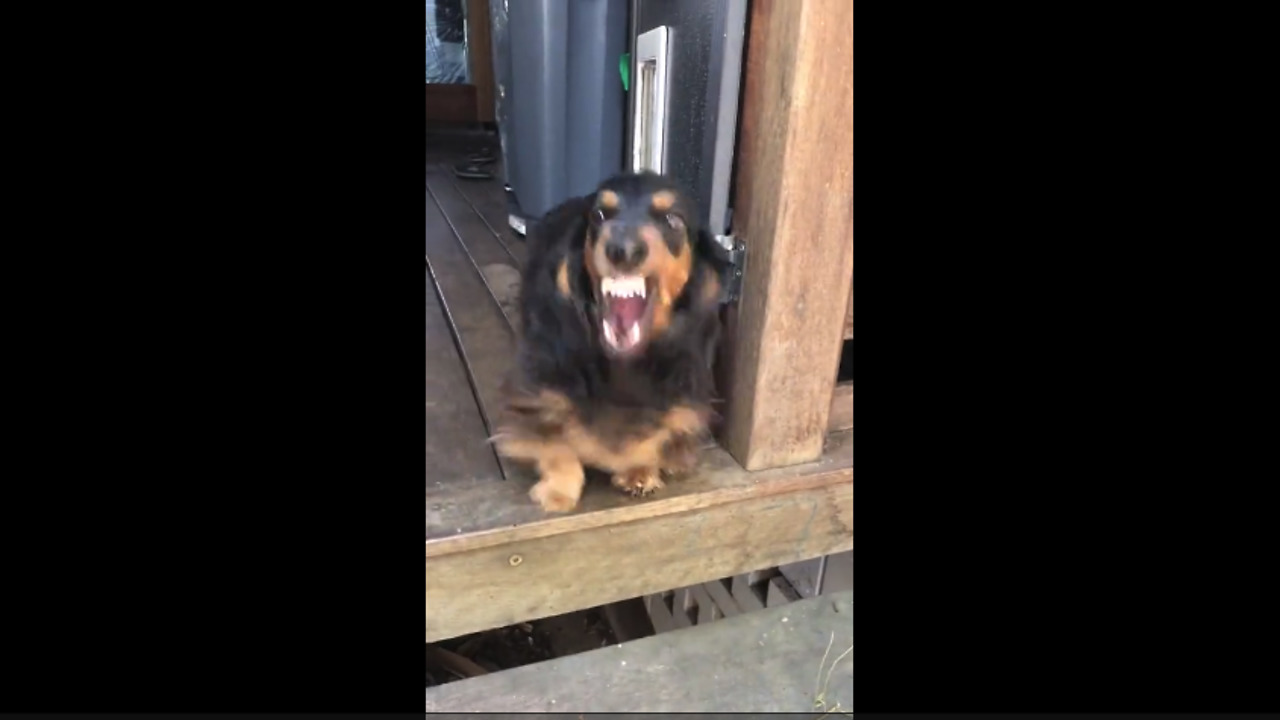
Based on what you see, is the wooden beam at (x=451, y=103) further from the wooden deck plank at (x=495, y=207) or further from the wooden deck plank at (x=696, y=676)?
the wooden deck plank at (x=696, y=676)

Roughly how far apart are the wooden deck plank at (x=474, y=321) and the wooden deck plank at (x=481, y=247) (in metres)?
0.03

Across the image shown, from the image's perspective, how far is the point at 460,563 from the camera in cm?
147

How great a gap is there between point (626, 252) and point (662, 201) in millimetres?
142

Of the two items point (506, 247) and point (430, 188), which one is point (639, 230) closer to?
point (506, 247)

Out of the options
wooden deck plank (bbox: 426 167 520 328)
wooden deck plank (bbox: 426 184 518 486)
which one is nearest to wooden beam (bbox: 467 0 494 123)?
wooden deck plank (bbox: 426 167 520 328)

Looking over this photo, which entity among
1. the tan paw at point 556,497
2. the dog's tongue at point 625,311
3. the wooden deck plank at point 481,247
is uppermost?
the dog's tongue at point 625,311

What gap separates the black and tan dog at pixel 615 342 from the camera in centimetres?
125

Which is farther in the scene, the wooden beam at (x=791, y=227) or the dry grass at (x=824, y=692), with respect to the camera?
the dry grass at (x=824, y=692)

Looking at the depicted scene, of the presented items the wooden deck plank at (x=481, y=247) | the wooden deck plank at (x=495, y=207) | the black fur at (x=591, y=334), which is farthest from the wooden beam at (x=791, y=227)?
the wooden deck plank at (x=495, y=207)

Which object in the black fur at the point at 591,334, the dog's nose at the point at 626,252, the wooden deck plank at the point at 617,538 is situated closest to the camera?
the dog's nose at the point at 626,252

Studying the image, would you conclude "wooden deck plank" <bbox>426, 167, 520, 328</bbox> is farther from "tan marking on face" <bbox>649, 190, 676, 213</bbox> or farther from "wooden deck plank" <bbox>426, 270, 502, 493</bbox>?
"tan marking on face" <bbox>649, 190, 676, 213</bbox>

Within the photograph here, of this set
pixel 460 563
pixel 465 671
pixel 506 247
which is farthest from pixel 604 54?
pixel 465 671

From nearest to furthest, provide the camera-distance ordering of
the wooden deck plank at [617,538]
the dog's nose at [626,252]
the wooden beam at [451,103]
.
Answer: the dog's nose at [626,252]
the wooden deck plank at [617,538]
the wooden beam at [451,103]

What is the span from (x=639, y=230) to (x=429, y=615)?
87 cm
